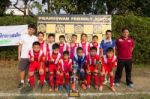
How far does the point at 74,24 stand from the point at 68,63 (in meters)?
2.72

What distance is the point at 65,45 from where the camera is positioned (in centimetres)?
1123

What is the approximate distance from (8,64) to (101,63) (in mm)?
5833

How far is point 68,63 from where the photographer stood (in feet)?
34.8

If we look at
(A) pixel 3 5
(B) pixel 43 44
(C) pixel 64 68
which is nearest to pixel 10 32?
(B) pixel 43 44

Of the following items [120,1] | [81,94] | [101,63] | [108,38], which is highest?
[120,1]

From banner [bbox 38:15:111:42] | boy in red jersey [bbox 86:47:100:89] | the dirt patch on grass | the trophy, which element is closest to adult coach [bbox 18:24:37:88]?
the dirt patch on grass

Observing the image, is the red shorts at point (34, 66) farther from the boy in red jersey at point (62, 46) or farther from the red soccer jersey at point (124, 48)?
the red soccer jersey at point (124, 48)

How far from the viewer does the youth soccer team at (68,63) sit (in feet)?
34.6

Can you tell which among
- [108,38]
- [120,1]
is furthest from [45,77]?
[120,1]

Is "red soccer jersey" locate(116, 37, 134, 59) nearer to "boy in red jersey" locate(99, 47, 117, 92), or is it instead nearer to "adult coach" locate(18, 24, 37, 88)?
"boy in red jersey" locate(99, 47, 117, 92)

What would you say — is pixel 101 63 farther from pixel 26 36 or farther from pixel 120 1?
pixel 120 1

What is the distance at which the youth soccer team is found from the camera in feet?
34.6

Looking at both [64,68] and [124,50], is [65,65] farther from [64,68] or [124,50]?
[124,50]

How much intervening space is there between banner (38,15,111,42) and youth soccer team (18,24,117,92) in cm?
180
